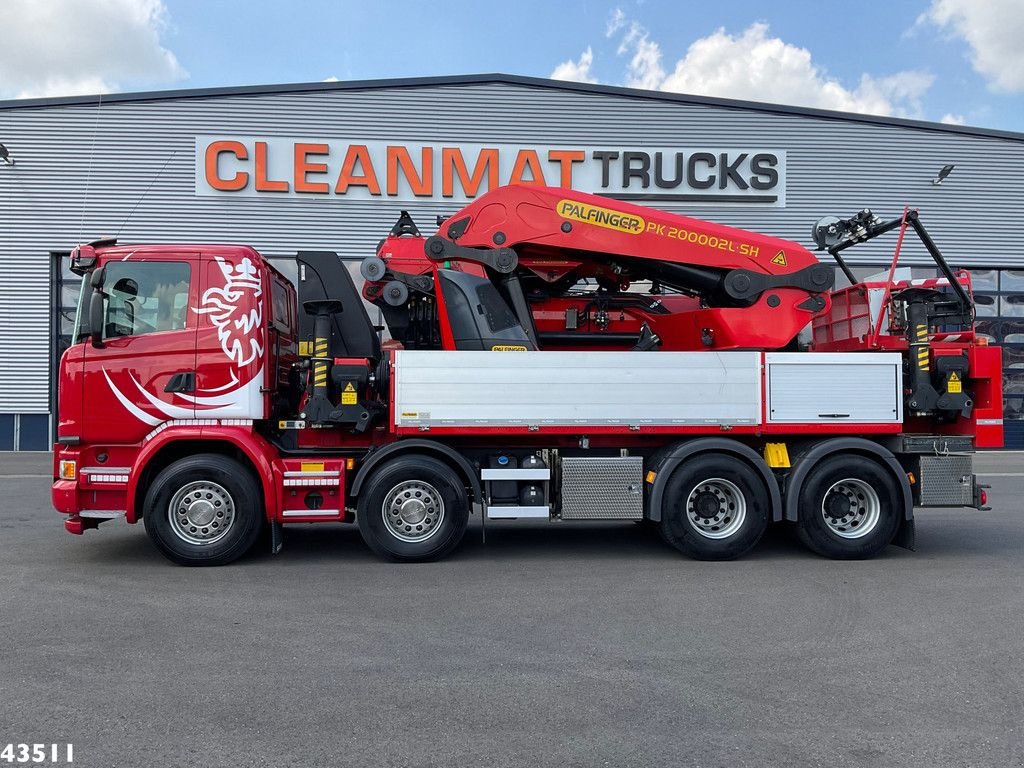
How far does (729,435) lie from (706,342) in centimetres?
118

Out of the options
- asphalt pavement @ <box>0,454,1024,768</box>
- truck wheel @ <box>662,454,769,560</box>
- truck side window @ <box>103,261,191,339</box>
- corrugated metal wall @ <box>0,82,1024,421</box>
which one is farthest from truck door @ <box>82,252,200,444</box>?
corrugated metal wall @ <box>0,82,1024,421</box>

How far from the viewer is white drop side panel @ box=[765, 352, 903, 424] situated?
716 centimetres

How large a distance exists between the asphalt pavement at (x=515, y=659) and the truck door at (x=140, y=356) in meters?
1.31

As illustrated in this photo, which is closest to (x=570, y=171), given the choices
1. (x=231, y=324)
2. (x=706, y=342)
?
(x=706, y=342)

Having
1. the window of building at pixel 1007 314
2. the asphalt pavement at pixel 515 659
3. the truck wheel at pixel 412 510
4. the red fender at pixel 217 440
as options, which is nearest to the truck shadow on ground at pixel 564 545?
the asphalt pavement at pixel 515 659

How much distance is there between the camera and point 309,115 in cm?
1806

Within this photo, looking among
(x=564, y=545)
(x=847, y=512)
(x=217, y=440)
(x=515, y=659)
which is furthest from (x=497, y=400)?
(x=847, y=512)

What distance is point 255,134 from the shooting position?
17.9 meters

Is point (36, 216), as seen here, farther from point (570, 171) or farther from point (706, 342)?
point (706, 342)

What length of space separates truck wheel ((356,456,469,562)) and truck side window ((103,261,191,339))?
7.43 ft

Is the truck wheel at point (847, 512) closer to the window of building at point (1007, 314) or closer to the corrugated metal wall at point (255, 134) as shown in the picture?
the corrugated metal wall at point (255, 134)

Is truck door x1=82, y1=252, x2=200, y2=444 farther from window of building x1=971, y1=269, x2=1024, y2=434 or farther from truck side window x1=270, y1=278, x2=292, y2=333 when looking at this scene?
window of building x1=971, y1=269, x2=1024, y2=434

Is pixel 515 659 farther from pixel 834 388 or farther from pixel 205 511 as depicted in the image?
pixel 834 388

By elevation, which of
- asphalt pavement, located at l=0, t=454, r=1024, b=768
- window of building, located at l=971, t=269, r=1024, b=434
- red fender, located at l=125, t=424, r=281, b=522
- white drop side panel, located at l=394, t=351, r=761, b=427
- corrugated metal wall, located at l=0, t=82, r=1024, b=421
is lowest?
asphalt pavement, located at l=0, t=454, r=1024, b=768
